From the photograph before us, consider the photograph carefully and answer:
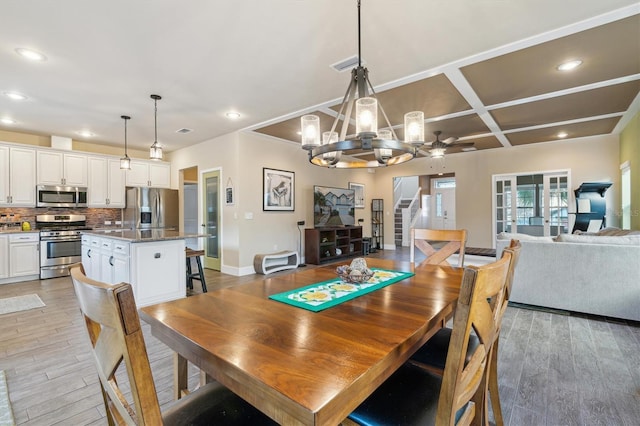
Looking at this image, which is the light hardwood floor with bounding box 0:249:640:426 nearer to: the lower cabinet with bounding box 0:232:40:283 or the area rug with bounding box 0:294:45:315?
the area rug with bounding box 0:294:45:315

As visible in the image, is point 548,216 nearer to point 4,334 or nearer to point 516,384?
point 516,384

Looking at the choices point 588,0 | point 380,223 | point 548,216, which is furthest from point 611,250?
point 380,223

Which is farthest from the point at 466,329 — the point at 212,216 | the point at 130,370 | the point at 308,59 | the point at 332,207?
the point at 332,207

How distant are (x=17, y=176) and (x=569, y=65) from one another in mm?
8219

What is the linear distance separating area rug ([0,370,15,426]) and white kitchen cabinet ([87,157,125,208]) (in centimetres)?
Result: 479

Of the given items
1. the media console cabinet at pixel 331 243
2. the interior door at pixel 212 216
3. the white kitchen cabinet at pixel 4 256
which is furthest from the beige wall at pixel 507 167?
the white kitchen cabinet at pixel 4 256

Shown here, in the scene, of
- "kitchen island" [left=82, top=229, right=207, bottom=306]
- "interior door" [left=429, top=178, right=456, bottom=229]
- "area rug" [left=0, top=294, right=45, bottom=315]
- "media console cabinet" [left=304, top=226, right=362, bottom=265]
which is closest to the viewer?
"kitchen island" [left=82, top=229, right=207, bottom=306]

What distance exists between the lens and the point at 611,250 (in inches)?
119

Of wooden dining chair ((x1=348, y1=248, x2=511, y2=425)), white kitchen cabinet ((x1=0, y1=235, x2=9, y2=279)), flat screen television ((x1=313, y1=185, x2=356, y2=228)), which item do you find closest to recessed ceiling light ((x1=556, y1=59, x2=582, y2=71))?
wooden dining chair ((x1=348, y1=248, x2=511, y2=425))

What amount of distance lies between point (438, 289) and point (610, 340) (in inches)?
91.5

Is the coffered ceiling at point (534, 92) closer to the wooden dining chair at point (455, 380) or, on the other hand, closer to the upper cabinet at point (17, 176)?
the wooden dining chair at point (455, 380)

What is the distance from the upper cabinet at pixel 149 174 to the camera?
644cm

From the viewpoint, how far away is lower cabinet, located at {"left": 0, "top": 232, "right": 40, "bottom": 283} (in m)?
4.83

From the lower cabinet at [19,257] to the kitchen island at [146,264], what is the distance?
2136 millimetres
